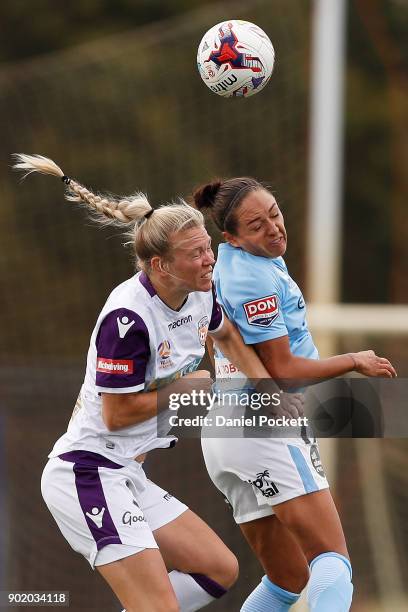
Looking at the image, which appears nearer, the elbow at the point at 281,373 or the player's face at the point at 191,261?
the player's face at the point at 191,261

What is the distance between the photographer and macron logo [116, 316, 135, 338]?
4.07 metres

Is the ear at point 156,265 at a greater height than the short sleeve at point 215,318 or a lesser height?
greater

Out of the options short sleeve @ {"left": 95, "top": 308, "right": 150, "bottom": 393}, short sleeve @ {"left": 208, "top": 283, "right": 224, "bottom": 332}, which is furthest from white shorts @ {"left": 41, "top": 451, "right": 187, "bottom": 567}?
short sleeve @ {"left": 208, "top": 283, "right": 224, "bottom": 332}

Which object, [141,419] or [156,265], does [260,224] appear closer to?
[156,265]

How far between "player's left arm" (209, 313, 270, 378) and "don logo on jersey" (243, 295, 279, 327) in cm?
10

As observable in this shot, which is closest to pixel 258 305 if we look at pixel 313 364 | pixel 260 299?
pixel 260 299

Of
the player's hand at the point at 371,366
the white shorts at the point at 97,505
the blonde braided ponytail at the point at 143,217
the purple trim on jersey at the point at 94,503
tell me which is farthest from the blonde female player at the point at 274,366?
the purple trim on jersey at the point at 94,503

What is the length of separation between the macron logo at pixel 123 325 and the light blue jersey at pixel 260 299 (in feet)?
1.74

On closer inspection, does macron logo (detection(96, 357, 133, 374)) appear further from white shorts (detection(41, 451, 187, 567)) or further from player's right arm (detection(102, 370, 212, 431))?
white shorts (detection(41, 451, 187, 567))

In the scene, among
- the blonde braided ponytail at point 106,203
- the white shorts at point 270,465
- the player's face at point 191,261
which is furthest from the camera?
the white shorts at point 270,465

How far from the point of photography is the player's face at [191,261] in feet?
13.8

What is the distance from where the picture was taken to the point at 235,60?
15.7 ft

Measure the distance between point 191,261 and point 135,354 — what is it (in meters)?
0.38

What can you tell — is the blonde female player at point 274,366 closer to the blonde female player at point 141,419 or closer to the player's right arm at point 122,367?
the blonde female player at point 141,419
